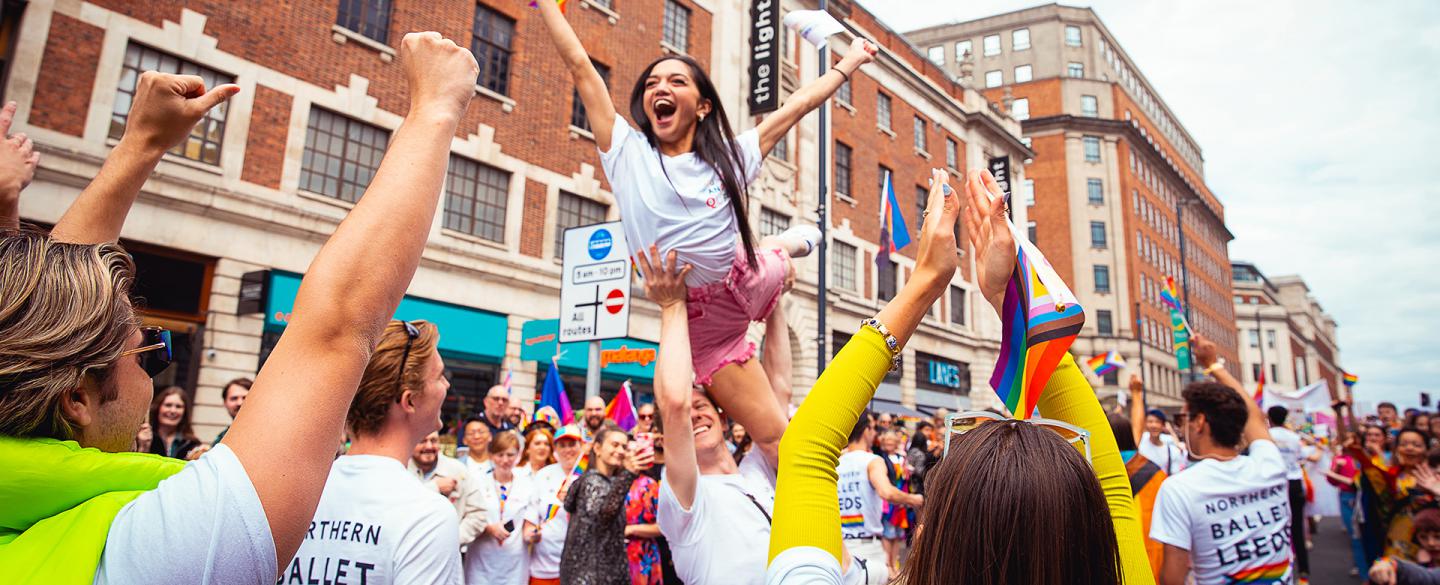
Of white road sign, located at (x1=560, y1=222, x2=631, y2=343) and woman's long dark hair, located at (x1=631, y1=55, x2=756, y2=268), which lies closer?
woman's long dark hair, located at (x1=631, y1=55, x2=756, y2=268)

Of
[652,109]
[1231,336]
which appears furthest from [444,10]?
[1231,336]

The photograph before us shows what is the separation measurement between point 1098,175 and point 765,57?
37460 millimetres

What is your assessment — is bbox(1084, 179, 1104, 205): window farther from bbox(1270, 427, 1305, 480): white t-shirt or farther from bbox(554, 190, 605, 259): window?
bbox(1270, 427, 1305, 480): white t-shirt

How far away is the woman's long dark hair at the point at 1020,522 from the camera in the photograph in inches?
57.2

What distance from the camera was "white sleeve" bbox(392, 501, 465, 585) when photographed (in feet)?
8.36

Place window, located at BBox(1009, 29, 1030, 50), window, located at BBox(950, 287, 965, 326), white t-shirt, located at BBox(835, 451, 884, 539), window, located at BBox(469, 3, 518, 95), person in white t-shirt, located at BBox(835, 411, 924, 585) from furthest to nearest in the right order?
window, located at BBox(1009, 29, 1030, 50)
window, located at BBox(950, 287, 965, 326)
window, located at BBox(469, 3, 518, 95)
white t-shirt, located at BBox(835, 451, 884, 539)
person in white t-shirt, located at BBox(835, 411, 924, 585)

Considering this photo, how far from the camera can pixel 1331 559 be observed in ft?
44.0

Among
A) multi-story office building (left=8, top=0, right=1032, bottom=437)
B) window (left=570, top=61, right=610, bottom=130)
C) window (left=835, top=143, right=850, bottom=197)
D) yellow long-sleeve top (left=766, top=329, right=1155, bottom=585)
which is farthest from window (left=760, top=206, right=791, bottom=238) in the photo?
yellow long-sleeve top (left=766, top=329, right=1155, bottom=585)

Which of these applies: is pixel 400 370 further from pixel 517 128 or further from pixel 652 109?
pixel 517 128

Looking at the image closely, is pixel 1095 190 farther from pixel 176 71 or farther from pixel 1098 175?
pixel 176 71

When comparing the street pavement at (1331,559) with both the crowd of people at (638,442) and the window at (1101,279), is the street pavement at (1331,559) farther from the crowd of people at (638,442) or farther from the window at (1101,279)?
the window at (1101,279)

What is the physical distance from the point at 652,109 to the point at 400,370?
4.64 ft

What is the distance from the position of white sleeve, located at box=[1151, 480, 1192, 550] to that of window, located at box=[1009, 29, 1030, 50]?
206 feet

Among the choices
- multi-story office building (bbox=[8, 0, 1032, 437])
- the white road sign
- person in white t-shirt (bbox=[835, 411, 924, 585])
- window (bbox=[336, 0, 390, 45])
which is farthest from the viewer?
window (bbox=[336, 0, 390, 45])
